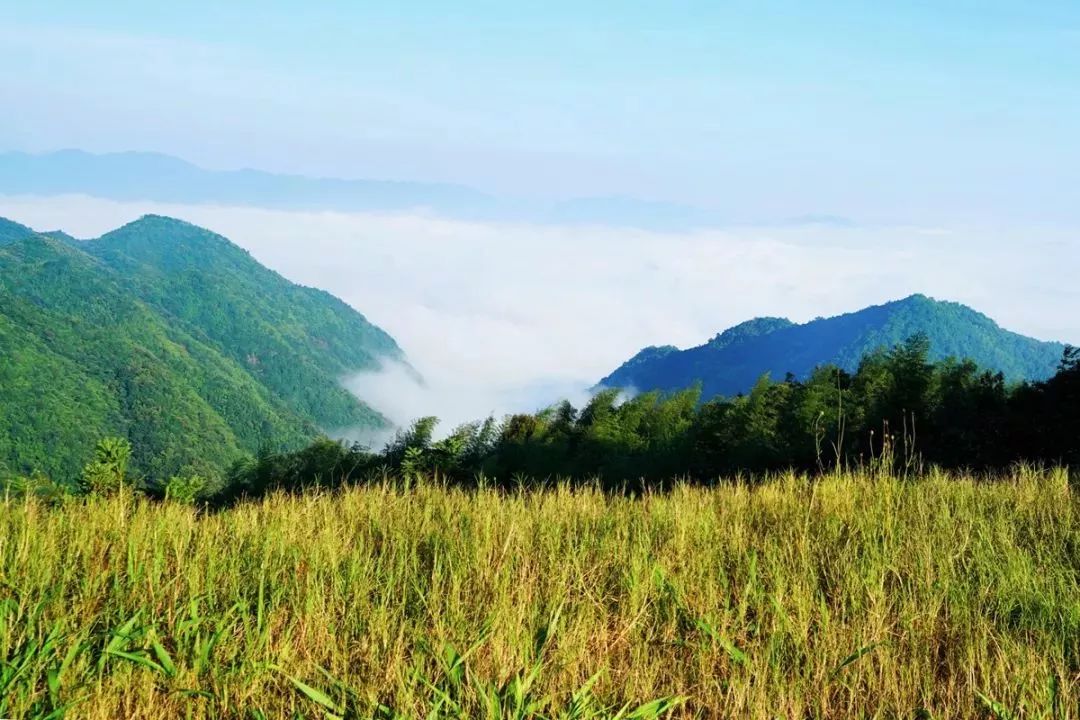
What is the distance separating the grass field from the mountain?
114205 millimetres

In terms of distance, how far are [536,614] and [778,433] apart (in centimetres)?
1784

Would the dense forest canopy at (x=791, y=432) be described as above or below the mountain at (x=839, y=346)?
below

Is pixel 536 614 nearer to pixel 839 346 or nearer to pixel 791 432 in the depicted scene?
pixel 791 432

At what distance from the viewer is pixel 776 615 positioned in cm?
Result: 340

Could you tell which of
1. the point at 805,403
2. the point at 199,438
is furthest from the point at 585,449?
the point at 199,438

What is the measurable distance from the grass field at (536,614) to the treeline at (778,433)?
962mm

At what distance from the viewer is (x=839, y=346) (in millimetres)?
137500

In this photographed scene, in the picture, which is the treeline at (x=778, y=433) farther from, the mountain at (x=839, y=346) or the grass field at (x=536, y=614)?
the mountain at (x=839, y=346)

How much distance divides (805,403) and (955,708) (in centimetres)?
1760

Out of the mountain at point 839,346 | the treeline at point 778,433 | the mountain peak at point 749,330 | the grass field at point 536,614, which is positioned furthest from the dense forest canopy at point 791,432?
the mountain peak at point 749,330

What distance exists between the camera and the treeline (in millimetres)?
12961

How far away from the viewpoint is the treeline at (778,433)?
12961 mm

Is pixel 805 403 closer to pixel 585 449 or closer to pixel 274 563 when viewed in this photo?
pixel 585 449

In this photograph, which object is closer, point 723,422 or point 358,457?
point 723,422
